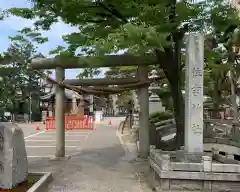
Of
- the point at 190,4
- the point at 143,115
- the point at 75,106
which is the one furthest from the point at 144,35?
the point at 75,106

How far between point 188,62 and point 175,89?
191 centimetres

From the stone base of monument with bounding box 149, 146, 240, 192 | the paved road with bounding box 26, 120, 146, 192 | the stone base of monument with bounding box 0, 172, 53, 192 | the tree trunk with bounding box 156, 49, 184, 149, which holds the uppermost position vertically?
the tree trunk with bounding box 156, 49, 184, 149

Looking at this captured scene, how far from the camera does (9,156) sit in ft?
24.2

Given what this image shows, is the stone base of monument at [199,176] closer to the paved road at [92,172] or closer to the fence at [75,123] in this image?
the paved road at [92,172]

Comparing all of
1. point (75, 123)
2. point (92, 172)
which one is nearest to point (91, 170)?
point (92, 172)

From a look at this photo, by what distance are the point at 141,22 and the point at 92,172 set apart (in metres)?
4.64

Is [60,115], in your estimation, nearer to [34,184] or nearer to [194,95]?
[34,184]

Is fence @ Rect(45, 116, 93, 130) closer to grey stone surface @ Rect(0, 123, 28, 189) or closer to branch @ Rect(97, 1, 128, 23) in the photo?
branch @ Rect(97, 1, 128, 23)

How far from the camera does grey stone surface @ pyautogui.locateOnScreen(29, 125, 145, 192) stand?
8.41m

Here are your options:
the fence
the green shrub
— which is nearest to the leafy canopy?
the green shrub

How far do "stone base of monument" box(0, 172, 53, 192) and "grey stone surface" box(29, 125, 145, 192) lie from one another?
19 centimetres

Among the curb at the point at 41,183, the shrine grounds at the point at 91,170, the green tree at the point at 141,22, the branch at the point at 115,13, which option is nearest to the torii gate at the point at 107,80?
the shrine grounds at the point at 91,170

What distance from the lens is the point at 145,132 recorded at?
12602mm

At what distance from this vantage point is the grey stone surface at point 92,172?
8405 mm
